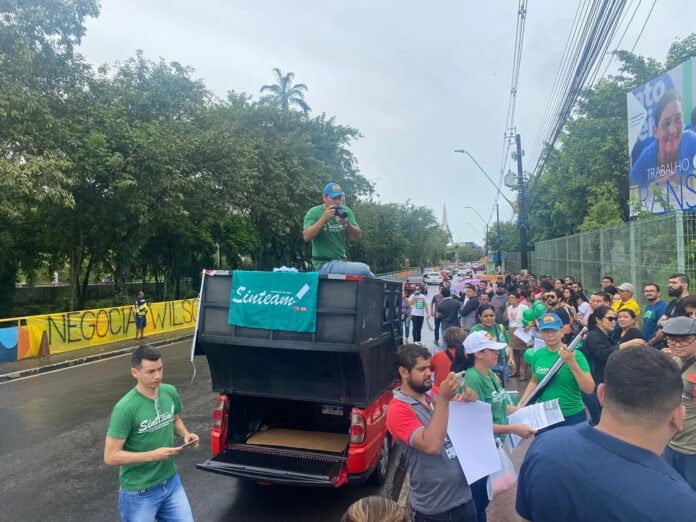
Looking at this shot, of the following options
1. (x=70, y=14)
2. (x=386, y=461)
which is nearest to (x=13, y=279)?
(x=70, y=14)

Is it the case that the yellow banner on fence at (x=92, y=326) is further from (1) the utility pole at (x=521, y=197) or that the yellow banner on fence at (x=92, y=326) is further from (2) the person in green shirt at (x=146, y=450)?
(1) the utility pole at (x=521, y=197)

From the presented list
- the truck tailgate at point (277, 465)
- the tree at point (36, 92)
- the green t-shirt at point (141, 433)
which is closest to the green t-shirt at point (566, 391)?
the truck tailgate at point (277, 465)

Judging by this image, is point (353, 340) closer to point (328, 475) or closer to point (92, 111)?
point (328, 475)

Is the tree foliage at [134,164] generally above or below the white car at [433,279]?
above

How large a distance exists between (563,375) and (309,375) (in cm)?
227

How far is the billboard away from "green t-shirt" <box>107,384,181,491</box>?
12273 mm

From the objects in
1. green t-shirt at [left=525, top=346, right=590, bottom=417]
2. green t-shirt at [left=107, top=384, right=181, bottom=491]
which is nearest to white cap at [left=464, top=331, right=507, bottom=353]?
green t-shirt at [left=525, top=346, right=590, bottom=417]

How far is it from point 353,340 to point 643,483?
3.05 meters

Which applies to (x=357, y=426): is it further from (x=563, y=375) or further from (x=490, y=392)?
(x=563, y=375)

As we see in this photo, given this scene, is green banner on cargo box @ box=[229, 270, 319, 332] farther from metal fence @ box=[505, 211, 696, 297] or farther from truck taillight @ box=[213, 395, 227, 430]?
metal fence @ box=[505, 211, 696, 297]

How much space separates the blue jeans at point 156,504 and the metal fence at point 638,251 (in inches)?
328

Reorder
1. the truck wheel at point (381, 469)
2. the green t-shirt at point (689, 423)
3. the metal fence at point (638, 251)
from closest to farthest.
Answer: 1. the green t-shirt at point (689, 423)
2. the truck wheel at point (381, 469)
3. the metal fence at point (638, 251)

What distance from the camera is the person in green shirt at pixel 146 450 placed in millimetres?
3287

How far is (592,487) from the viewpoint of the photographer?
1591 millimetres
